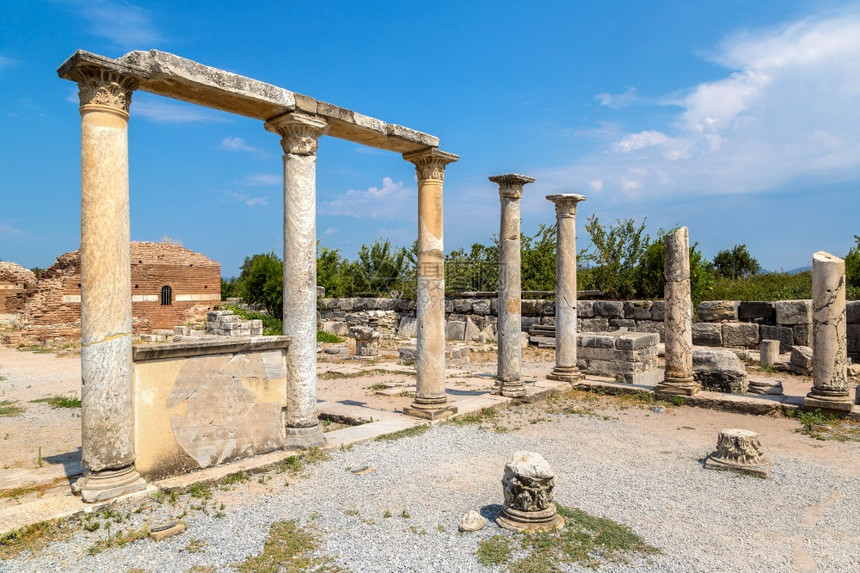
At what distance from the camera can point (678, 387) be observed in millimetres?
10086

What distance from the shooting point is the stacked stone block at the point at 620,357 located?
12445 mm

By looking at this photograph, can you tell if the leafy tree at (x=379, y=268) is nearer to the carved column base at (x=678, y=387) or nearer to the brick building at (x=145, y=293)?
the brick building at (x=145, y=293)

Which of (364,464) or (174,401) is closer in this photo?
(174,401)

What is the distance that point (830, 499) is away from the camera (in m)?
5.32

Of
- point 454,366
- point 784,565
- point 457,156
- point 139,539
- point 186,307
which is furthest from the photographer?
point 186,307

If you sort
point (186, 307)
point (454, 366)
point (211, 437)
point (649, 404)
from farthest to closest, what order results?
point (186, 307), point (454, 366), point (649, 404), point (211, 437)

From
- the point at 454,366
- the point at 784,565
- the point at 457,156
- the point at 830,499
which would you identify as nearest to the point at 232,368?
the point at 457,156

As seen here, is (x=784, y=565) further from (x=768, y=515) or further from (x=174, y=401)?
(x=174, y=401)

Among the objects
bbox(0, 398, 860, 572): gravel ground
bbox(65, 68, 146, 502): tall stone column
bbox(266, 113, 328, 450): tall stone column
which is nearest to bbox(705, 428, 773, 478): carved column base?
bbox(0, 398, 860, 572): gravel ground

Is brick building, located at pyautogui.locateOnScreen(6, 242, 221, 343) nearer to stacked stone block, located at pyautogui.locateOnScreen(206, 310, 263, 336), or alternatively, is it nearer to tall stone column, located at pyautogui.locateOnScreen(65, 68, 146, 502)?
stacked stone block, located at pyautogui.locateOnScreen(206, 310, 263, 336)

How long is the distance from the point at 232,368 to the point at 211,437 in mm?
748

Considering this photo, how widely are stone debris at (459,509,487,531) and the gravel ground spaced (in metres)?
0.08

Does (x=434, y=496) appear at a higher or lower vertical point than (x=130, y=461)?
lower

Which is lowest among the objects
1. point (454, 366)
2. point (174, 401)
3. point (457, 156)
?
point (454, 366)
